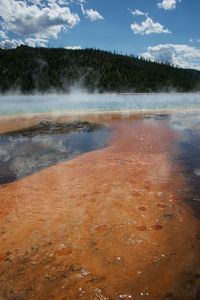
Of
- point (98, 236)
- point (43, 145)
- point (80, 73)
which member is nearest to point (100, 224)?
point (98, 236)

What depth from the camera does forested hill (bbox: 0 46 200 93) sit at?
75250 mm

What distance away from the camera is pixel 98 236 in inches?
177

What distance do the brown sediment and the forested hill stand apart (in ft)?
213

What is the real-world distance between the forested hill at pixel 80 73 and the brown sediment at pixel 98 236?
213 ft

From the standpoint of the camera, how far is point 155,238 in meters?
4.39

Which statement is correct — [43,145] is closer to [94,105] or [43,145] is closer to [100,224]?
[100,224]

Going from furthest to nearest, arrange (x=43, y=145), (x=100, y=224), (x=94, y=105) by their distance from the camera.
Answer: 1. (x=94, y=105)
2. (x=43, y=145)
3. (x=100, y=224)

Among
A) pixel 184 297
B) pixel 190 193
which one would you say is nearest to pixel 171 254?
pixel 184 297

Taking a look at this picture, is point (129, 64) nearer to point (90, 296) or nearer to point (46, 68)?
point (46, 68)

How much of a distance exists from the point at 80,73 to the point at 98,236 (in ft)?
281

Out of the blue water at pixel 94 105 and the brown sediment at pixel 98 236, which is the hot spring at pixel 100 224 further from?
the blue water at pixel 94 105

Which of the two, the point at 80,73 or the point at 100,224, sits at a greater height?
the point at 80,73

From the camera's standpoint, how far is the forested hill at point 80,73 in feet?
247

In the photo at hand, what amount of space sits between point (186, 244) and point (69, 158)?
17.3 feet
